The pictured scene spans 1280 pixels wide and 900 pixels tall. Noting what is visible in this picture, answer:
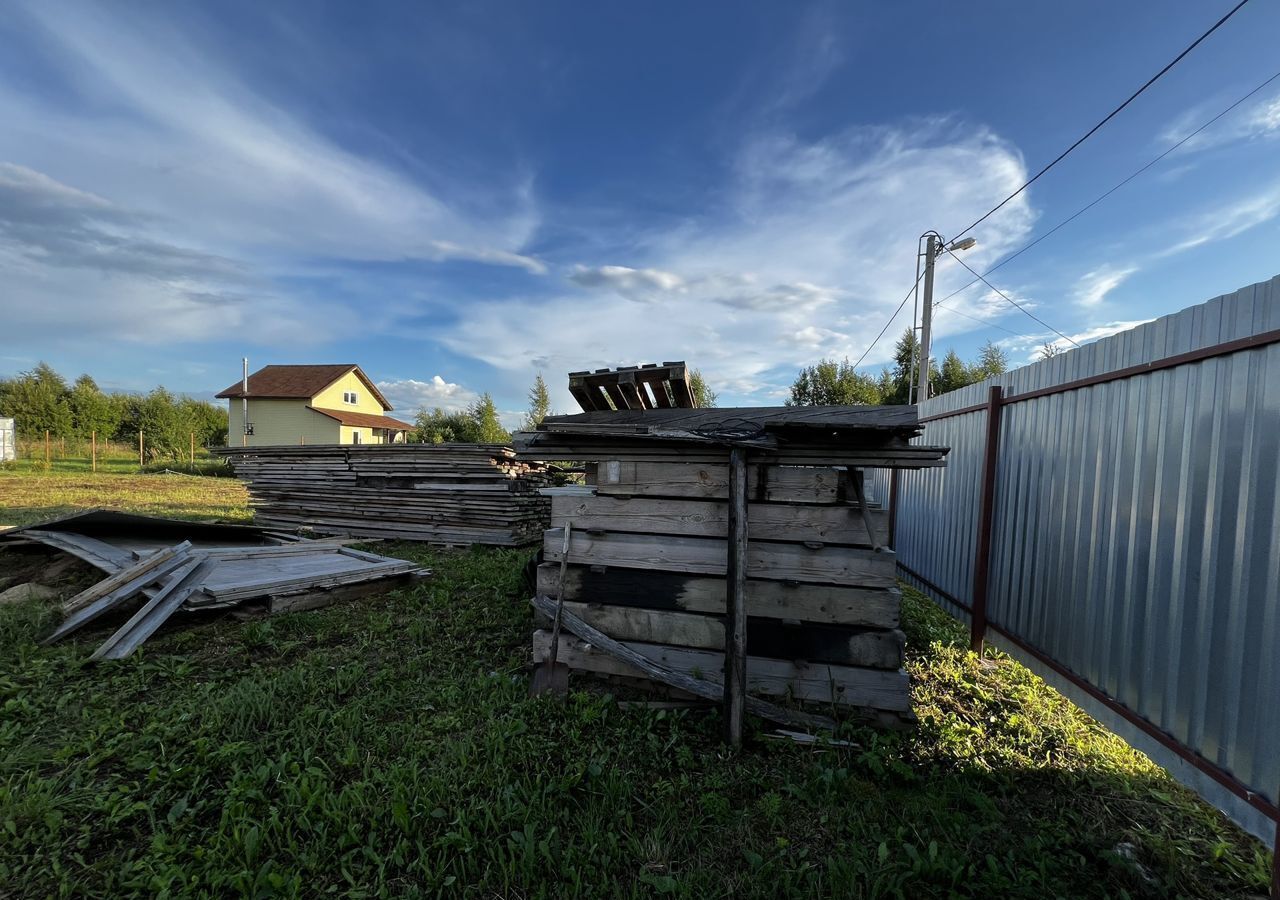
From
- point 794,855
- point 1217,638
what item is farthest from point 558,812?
point 1217,638

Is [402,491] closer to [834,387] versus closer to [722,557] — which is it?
[722,557]

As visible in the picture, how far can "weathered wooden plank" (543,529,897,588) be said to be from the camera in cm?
345

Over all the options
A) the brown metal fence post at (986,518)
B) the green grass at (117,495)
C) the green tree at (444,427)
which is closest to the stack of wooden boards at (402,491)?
the green grass at (117,495)

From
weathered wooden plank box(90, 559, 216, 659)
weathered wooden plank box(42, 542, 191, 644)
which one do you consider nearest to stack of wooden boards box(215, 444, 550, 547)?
weathered wooden plank box(90, 559, 216, 659)

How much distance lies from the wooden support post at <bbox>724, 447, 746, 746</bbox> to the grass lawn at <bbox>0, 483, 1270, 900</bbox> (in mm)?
227

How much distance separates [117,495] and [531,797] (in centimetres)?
2045

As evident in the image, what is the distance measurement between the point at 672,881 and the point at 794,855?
0.61 m

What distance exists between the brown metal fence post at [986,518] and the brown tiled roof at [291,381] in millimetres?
33308

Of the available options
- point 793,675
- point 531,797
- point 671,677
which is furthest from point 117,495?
point 793,675

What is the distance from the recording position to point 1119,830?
2.62 m

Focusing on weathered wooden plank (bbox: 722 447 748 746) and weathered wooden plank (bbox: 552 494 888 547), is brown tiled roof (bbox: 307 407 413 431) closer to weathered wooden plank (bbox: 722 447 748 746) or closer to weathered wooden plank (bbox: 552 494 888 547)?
weathered wooden plank (bbox: 552 494 888 547)

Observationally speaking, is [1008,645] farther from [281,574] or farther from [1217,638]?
[281,574]

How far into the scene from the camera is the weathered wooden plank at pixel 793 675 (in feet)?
11.2

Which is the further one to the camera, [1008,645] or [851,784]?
[1008,645]
